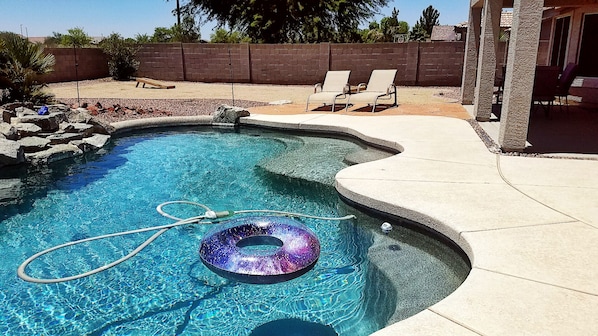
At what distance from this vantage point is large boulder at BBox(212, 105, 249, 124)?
32.6 feet

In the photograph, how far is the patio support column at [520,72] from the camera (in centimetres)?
533

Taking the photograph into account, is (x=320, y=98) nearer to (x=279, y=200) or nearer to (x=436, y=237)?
(x=279, y=200)

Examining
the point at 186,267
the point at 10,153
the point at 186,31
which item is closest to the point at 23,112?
the point at 10,153

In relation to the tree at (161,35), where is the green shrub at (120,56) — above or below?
below

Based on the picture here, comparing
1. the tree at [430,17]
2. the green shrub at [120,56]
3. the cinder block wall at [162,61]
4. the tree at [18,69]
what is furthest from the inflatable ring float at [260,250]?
the tree at [430,17]

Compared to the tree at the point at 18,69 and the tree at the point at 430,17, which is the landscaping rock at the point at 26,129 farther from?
the tree at the point at 430,17

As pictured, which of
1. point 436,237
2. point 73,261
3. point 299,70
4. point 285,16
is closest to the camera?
point 436,237

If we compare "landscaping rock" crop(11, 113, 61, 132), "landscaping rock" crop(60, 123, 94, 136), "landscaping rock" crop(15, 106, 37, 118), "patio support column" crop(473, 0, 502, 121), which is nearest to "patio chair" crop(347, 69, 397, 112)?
"patio support column" crop(473, 0, 502, 121)

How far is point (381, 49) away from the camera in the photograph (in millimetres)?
18281

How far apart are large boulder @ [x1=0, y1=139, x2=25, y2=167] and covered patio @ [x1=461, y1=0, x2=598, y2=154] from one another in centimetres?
703

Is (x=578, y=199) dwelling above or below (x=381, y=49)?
below

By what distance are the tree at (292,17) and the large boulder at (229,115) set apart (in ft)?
52.8

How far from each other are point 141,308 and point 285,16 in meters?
23.9

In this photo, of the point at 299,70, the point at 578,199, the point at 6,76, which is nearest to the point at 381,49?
the point at 299,70
